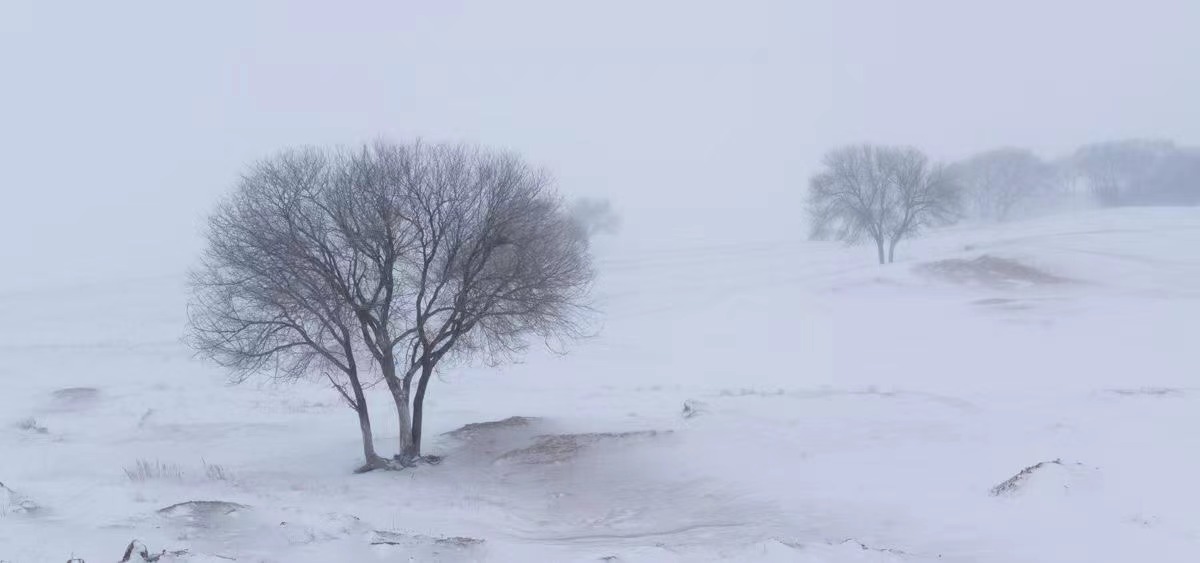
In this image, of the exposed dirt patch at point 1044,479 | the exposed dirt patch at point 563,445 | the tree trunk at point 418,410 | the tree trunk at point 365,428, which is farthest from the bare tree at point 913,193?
the exposed dirt patch at point 1044,479

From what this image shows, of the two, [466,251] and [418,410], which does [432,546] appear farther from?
[418,410]

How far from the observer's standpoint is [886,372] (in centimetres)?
2902

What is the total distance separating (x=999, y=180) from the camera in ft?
314

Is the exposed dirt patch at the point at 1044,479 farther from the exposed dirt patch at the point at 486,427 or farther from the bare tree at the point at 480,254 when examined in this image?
the exposed dirt patch at the point at 486,427

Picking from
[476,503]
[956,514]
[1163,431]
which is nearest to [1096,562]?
[956,514]

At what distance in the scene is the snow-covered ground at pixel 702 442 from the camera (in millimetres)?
9852

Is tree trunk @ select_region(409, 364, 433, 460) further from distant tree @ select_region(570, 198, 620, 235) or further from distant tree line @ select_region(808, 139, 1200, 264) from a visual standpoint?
distant tree @ select_region(570, 198, 620, 235)

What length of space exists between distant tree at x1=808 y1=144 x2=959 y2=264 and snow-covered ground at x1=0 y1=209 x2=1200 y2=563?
1243cm

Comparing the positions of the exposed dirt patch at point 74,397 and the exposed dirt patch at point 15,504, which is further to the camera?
the exposed dirt patch at point 74,397

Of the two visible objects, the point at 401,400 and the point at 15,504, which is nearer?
the point at 15,504

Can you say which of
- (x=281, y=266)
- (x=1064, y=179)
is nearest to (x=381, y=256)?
(x=281, y=266)

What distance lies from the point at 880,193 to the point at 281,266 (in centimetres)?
4888

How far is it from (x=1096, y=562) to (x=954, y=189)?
183ft

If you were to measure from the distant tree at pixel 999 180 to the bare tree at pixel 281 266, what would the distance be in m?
89.1
